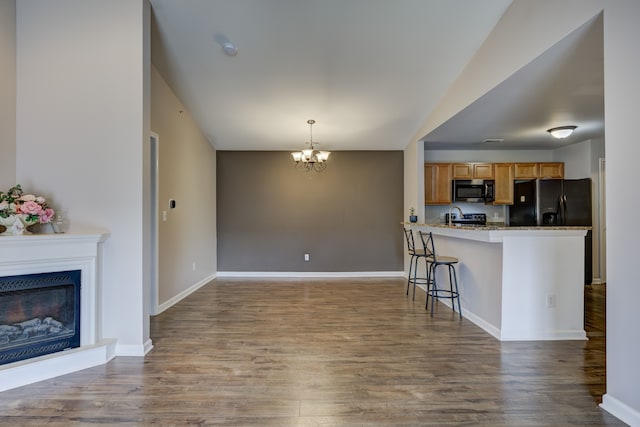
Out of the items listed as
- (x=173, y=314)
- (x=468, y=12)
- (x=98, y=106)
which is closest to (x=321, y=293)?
(x=173, y=314)

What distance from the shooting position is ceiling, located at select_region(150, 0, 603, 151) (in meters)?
2.96

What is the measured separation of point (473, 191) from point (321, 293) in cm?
330

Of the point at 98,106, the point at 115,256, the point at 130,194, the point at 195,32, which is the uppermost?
the point at 195,32

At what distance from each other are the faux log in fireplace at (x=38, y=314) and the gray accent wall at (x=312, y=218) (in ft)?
11.6

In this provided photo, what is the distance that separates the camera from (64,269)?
8.15 feet

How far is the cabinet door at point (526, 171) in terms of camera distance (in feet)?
18.9

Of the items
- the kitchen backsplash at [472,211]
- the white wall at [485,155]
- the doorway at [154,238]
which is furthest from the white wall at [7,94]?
the kitchen backsplash at [472,211]

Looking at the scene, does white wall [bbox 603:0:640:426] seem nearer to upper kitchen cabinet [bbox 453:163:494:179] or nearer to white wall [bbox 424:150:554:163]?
upper kitchen cabinet [bbox 453:163:494:179]

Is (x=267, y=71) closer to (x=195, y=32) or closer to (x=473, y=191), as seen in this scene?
(x=195, y=32)

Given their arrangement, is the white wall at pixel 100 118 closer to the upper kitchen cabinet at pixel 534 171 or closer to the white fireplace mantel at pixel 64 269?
the white fireplace mantel at pixel 64 269

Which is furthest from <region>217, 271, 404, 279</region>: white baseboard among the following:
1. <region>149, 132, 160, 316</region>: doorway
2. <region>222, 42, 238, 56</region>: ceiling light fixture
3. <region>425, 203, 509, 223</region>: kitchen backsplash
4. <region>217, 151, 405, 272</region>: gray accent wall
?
<region>222, 42, 238, 56</region>: ceiling light fixture

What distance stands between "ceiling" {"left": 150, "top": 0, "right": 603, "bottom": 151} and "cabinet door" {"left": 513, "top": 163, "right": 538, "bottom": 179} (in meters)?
0.75

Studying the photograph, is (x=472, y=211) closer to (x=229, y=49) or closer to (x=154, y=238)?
(x=229, y=49)

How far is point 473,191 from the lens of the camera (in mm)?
5711
